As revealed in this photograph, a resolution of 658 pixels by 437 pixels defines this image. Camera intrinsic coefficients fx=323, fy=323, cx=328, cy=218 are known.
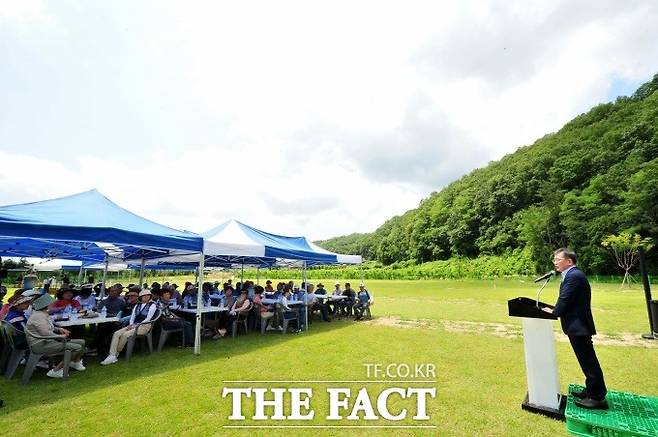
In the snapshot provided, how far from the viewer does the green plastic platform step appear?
3.06 metres

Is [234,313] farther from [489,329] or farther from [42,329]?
[489,329]

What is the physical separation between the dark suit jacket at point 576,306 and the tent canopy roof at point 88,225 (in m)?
6.26

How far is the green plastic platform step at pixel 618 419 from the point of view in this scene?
121 inches

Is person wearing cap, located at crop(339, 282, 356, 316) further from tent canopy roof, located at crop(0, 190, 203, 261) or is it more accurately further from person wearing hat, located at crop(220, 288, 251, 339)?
tent canopy roof, located at crop(0, 190, 203, 261)

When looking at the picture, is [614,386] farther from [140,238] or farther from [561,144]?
[561,144]

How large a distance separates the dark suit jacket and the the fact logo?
1.86 m

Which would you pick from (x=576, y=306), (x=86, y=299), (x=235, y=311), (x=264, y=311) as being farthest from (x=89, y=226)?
(x=576, y=306)

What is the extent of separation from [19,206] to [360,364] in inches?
267

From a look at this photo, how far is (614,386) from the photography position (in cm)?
459


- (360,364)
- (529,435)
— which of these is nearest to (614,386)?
Result: (529,435)

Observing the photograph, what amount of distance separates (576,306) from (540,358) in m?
0.72

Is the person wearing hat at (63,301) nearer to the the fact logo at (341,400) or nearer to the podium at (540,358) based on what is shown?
the the fact logo at (341,400)

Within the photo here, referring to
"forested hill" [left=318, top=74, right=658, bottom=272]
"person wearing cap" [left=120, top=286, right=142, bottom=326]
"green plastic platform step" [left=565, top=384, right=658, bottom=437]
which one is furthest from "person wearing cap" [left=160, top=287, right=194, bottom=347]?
"forested hill" [left=318, top=74, right=658, bottom=272]

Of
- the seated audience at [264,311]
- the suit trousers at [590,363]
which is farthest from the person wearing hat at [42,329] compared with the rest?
the suit trousers at [590,363]
